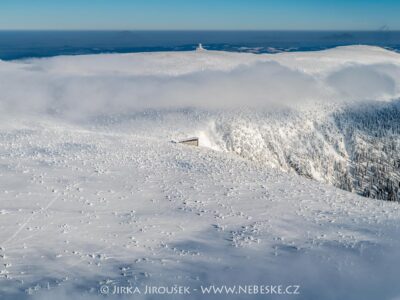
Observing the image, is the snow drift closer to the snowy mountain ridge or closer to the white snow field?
the snowy mountain ridge

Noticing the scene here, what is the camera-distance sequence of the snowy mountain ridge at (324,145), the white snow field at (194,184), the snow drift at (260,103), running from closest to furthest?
the white snow field at (194,184) < the snowy mountain ridge at (324,145) < the snow drift at (260,103)

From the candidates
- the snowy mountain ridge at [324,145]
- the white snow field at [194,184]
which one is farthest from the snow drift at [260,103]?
the white snow field at [194,184]

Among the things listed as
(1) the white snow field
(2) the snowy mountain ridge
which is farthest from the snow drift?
(1) the white snow field

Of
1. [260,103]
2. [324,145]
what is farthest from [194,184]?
[260,103]

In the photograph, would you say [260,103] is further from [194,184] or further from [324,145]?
[194,184]

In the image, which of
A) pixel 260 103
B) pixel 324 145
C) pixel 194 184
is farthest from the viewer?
pixel 260 103

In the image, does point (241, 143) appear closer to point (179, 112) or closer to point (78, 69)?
point (179, 112)

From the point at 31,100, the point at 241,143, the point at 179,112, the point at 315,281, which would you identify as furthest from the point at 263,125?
the point at 315,281

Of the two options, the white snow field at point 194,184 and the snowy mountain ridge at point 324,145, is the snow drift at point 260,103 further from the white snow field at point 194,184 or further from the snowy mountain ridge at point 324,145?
the white snow field at point 194,184
